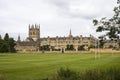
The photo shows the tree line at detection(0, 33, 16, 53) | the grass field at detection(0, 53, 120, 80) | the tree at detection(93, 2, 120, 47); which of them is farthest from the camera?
the tree line at detection(0, 33, 16, 53)

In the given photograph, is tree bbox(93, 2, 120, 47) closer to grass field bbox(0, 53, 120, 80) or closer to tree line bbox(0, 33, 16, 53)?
grass field bbox(0, 53, 120, 80)

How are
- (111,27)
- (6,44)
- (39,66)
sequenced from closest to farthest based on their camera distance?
(111,27) → (39,66) → (6,44)

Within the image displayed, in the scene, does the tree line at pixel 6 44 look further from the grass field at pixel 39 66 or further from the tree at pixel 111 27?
the tree at pixel 111 27

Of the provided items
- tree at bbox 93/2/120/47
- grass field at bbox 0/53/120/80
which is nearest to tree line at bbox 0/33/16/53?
grass field at bbox 0/53/120/80

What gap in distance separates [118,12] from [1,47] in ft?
459

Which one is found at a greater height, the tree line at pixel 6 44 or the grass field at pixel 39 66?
the tree line at pixel 6 44

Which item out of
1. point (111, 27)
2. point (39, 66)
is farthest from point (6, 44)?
point (111, 27)

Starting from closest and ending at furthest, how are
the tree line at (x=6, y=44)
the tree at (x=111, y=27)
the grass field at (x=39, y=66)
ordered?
the tree at (x=111, y=27), the grass field at (x=39, y=66), the tree line at (x=6, y=44)

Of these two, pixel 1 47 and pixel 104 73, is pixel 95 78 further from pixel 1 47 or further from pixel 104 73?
pixel 1 47

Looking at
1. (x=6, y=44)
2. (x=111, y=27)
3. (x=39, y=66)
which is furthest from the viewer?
(x=6, y=44)

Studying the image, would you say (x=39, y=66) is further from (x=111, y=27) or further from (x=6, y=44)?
(x=6, y=44)

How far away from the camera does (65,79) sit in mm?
18172

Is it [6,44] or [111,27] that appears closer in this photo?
[111,27]

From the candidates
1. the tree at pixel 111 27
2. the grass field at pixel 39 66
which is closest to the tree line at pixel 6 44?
the grass field at pixel 39 66
